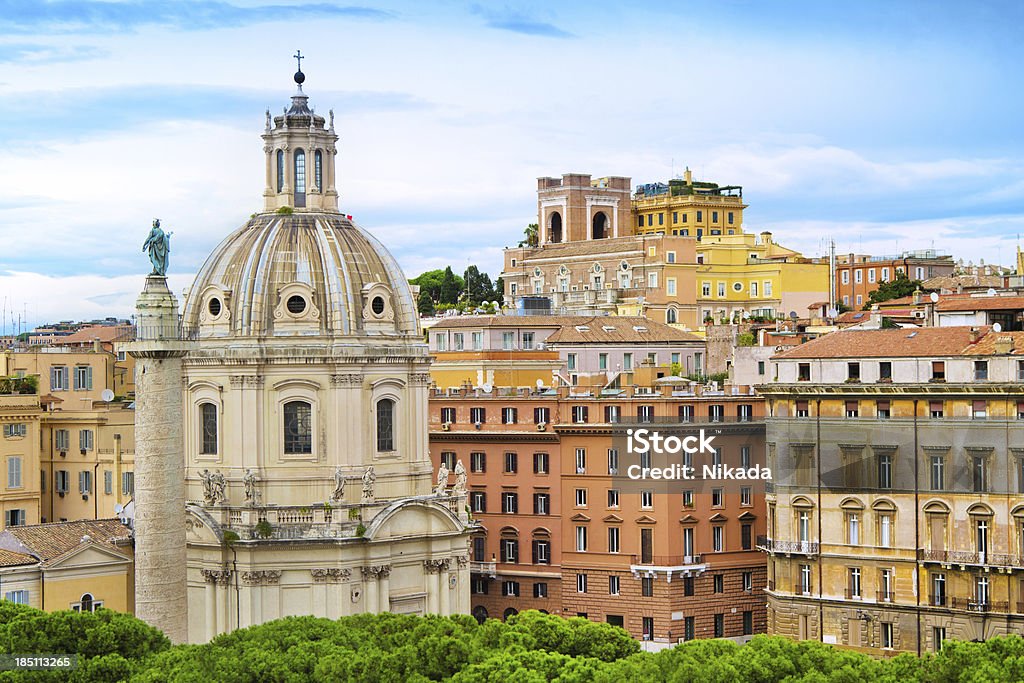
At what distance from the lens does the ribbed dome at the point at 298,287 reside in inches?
2926

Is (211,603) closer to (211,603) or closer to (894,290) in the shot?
(211,603)

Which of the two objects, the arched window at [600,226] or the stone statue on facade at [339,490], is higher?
the arched window at [600,226]

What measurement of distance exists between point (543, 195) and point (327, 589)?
59543mm

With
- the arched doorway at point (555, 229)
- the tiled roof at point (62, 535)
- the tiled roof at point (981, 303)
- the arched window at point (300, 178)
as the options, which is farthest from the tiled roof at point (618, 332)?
the tiled roof at point (62, 535)

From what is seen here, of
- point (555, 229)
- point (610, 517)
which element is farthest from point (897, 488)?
point (555, 229)

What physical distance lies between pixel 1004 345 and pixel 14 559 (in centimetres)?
3409

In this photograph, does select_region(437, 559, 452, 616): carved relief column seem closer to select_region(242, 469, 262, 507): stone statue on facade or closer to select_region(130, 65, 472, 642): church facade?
select_region(130, 65, 472, 642): church facade

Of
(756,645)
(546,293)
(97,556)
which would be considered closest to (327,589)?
(97,556)

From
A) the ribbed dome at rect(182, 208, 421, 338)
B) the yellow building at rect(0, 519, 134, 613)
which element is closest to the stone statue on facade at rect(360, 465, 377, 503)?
the ribbed dome at rect(182, 208, 421, 338)

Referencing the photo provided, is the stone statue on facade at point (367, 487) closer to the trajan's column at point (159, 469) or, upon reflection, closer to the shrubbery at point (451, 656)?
the shrubbery at point (451, 656)

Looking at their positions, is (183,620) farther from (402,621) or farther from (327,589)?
(327,589)

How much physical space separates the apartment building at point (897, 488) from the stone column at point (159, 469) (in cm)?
2679

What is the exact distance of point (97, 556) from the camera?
68688 mm

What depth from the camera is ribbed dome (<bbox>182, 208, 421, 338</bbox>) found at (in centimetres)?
7431
